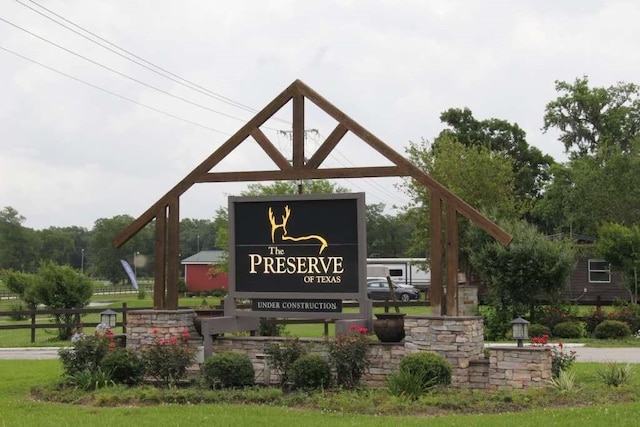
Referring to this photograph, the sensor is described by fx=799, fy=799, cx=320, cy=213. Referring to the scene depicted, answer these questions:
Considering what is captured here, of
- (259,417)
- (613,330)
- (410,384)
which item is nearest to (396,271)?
(613,330)

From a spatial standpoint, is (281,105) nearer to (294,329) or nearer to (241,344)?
(241,344)

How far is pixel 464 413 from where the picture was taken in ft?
34.4

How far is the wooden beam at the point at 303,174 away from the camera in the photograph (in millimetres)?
13773

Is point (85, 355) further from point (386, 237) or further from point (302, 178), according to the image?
point (386, 237)

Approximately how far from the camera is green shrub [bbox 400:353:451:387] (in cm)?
1196

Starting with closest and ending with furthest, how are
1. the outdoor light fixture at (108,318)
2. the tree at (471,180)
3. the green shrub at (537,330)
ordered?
the outdoor light fixture at (108,318)
the green shrub at (537,330)
the tree at (471,180)

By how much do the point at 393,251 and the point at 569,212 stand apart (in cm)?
4216

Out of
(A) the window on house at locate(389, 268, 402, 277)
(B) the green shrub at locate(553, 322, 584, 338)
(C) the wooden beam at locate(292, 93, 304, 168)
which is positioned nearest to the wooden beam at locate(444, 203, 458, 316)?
(C) the wooden beam at locate(292, 93, 304, 168)

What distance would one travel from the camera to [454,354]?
12711 mm

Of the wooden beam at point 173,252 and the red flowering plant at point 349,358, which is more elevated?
the wooden beam at point 173,252

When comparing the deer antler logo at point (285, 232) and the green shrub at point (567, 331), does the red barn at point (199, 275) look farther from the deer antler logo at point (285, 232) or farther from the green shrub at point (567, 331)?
the deer antler logo at point (285, 232)

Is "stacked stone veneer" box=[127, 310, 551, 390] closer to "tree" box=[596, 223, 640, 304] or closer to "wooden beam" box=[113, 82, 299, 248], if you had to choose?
"wooden beam" box=[113, 82, 299, 248]

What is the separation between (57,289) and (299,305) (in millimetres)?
16039

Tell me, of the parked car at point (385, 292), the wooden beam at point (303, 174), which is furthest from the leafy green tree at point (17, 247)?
the wooden beam at point (303, 174)
